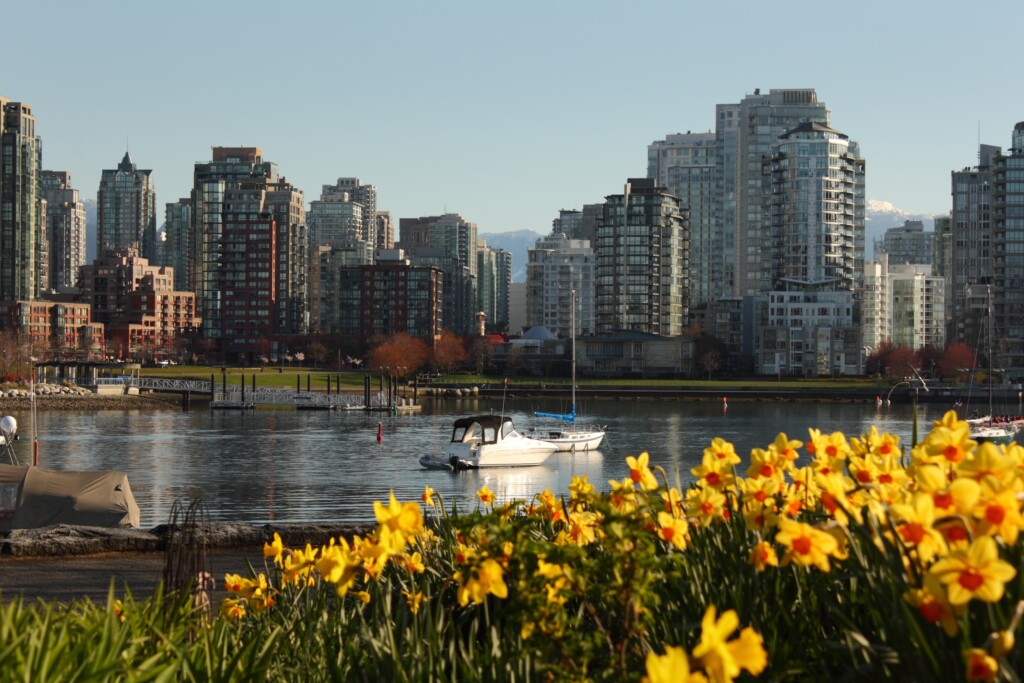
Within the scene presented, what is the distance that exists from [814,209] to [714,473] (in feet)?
553

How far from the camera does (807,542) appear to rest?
5148 millimetres

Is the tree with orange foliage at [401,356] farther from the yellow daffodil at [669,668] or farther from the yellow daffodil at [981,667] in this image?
the yellow daffodil at [669,668]

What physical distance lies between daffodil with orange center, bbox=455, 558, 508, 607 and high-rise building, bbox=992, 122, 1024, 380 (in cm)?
16641

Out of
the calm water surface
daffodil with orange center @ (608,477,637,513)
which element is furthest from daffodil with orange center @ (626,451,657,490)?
the calm water surface

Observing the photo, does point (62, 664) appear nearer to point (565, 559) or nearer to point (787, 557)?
point (565, 559)

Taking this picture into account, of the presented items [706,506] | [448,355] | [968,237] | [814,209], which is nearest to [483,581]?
[706,506]

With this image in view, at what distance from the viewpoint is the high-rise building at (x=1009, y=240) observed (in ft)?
539

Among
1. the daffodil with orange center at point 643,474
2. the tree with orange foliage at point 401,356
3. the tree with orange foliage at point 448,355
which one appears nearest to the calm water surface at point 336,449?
the daffodil with orange center at point 643,474

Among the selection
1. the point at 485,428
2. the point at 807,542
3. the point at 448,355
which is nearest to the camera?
the point at 807,542

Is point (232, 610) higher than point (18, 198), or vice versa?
point (18, 198)

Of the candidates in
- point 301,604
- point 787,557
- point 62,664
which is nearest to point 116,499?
point 301,604

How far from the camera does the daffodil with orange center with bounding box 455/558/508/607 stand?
19.3ft

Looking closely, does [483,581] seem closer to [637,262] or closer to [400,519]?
[400,519]

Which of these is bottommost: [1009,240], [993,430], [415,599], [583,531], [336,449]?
[336,449]
